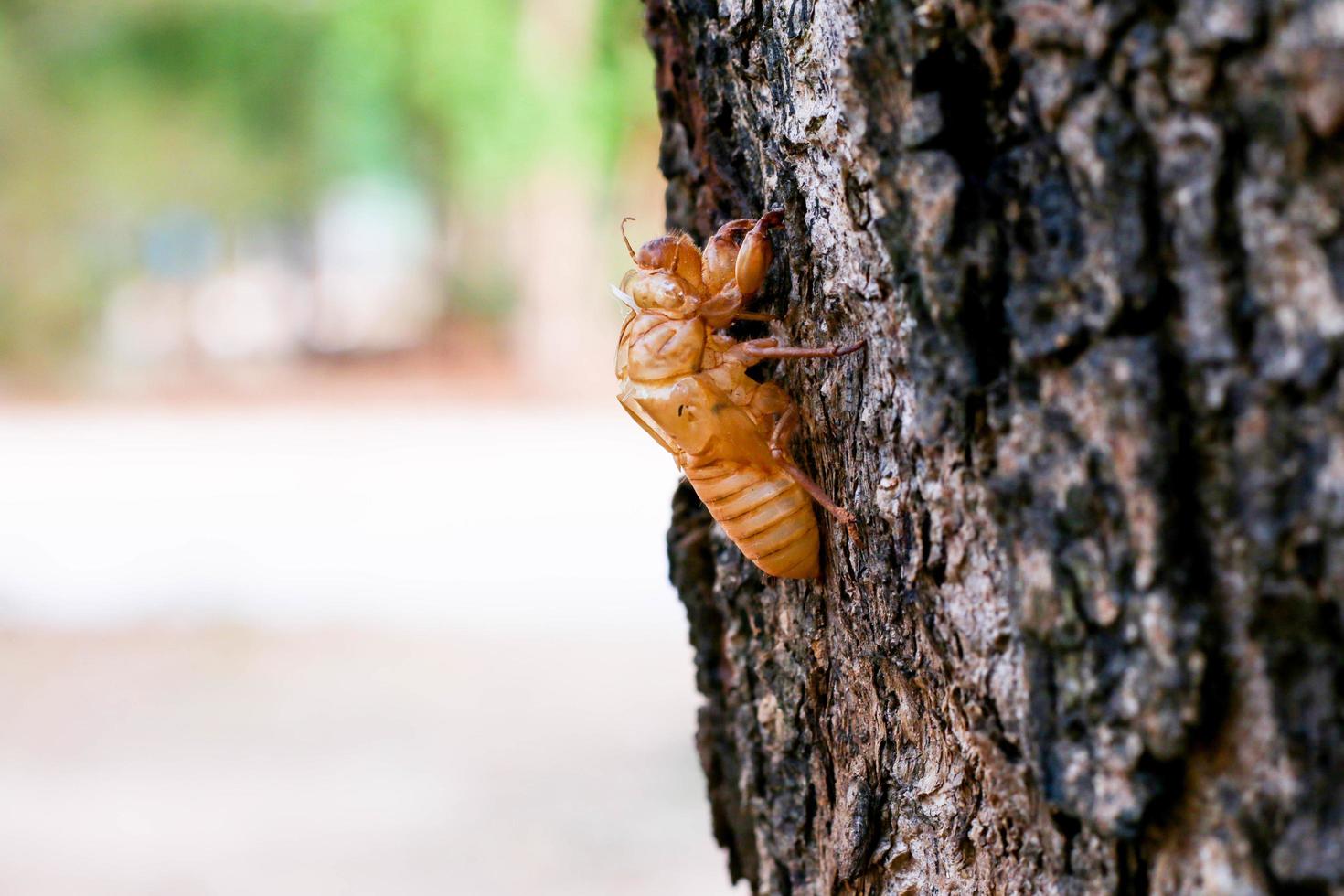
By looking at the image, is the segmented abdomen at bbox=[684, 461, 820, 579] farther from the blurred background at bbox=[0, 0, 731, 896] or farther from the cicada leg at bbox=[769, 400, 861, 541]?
the blurred background at bbox=[0, 0, 731, 896]

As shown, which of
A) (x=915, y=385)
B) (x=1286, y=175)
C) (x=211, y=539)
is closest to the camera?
(x=1286, y=175)

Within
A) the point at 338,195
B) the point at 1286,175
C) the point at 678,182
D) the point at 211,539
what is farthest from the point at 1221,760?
the point at 338,195

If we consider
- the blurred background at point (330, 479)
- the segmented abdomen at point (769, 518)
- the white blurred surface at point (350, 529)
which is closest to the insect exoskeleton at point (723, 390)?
the segmented abdomen at point (769, 518)

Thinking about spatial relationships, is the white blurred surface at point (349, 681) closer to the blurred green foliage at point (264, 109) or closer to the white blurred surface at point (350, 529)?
the white blurred surface at point (350, 529)

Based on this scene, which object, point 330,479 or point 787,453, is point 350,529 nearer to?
point 330,479

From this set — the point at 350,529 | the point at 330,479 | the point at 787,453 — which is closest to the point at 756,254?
the point at 787,453

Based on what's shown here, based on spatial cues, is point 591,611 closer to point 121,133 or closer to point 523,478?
point 523,478

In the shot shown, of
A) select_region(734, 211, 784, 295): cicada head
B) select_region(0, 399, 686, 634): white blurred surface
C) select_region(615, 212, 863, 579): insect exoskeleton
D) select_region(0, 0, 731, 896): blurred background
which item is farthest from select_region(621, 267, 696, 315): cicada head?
select_region(0, 399, 686, 634): white blurred surface
